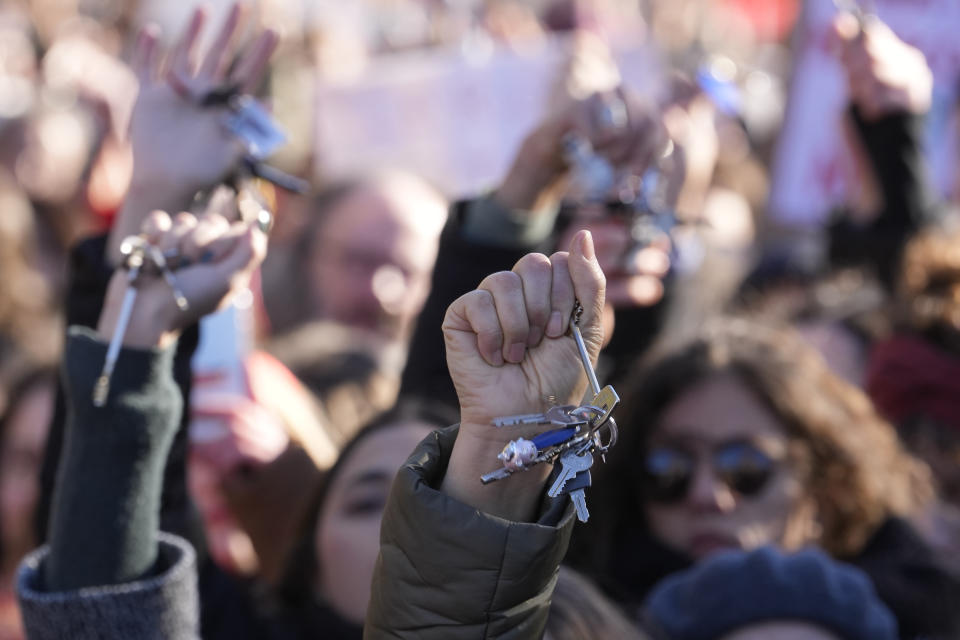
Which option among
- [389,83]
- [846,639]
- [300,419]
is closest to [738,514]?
[846,639]

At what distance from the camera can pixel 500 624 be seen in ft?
4.48

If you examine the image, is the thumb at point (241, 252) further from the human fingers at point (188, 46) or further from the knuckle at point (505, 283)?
the knuckle at point (505, 283)

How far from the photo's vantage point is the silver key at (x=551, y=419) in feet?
4.31

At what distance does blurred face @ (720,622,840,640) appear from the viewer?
2.07 m

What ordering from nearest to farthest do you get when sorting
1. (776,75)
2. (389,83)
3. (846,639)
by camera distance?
(846,639) < (389,83) < (776,75)

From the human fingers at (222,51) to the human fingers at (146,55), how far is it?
0.09 meters

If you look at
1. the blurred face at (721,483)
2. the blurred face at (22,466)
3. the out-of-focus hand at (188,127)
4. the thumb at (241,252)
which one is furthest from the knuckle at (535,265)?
the blurred face at (22,466)

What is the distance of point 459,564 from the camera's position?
1.35 metres

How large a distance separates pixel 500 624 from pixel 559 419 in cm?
23

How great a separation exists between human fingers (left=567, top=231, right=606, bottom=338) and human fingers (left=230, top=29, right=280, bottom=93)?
89 cm

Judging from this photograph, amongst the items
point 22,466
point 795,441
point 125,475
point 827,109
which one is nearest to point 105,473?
point 125,475

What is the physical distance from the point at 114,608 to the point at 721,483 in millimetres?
1267

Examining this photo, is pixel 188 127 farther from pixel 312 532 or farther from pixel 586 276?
pixel 586 276

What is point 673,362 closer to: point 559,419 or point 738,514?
point 738,514
